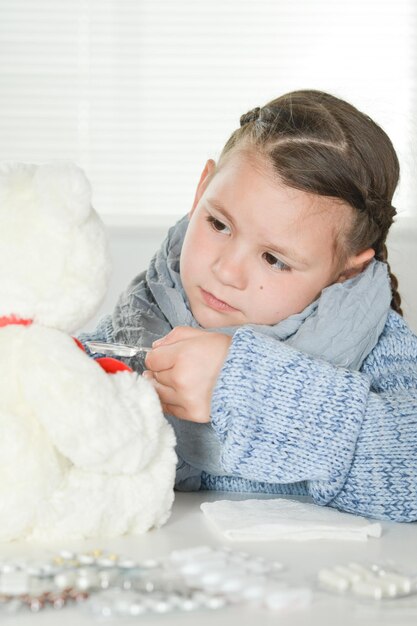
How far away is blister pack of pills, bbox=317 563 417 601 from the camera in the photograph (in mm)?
594

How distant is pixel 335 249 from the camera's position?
1.09 metres

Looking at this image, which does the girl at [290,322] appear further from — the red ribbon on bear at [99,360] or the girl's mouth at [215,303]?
the red ribbon on bear at [99,360]

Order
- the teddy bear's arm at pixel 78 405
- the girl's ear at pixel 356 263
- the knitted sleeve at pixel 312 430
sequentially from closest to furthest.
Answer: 1. the teddy bear's arm at pixel 78 405
2. the knitted sleeve at pixel 312 430
3. the girl's ear at pixel 356 263

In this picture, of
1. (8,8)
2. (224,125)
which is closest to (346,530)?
(224,125)

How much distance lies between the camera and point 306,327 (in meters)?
1.02

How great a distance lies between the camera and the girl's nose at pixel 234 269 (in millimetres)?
1035

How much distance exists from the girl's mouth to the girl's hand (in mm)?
146

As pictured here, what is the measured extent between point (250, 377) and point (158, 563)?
26cm

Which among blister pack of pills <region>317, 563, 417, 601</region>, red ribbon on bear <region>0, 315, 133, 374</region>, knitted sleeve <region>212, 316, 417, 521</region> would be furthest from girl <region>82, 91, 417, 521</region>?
blister pack of pills <region>317, 563, 417, 601</region>

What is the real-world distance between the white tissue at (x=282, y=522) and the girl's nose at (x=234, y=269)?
0.81 ft

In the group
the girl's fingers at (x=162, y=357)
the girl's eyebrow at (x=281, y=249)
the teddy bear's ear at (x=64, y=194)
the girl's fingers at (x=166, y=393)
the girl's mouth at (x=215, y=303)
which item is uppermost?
the teddy bear's ear at (x=64, y=194)

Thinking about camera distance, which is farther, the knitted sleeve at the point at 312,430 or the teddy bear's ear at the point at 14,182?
the knitted sleeve at the point at 312,430

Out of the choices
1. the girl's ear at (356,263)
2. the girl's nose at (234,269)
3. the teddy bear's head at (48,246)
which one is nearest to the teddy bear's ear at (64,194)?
the teddy bear's head at (48,246)

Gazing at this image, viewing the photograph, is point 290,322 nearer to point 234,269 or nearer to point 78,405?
point 234,269
